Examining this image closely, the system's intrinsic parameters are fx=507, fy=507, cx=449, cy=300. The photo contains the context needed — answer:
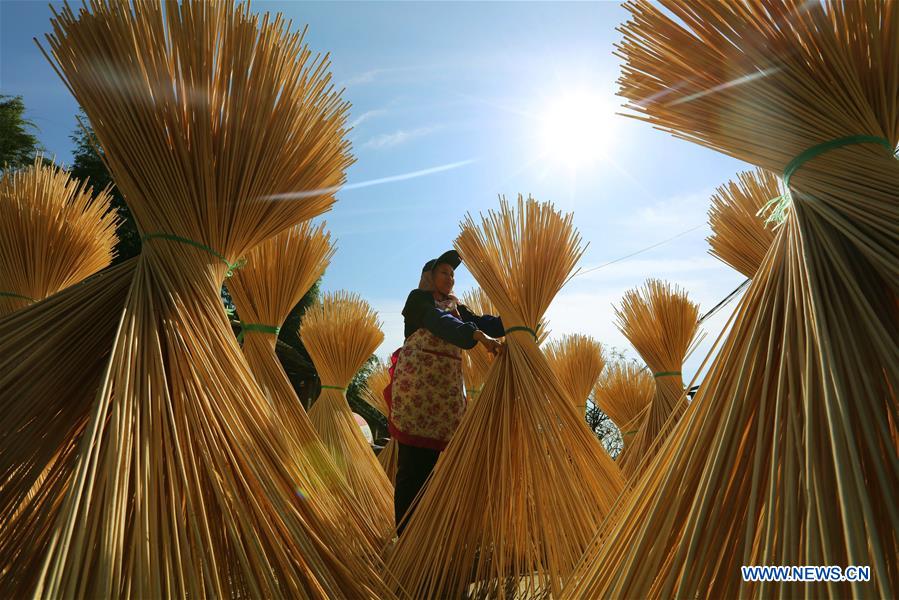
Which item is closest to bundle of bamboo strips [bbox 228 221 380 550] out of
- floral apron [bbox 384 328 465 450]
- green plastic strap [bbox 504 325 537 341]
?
floral apron [bbox 384 328 465 450]

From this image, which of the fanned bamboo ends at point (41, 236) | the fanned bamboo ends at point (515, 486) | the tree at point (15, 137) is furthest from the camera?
the tree at point (15, 137)

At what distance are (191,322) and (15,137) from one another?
32.5 feet

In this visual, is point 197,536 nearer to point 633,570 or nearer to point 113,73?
point 633,570

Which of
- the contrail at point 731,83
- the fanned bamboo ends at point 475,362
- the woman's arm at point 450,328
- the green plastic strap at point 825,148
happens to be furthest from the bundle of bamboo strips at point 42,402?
the fanned bamboo ends at point 475,362

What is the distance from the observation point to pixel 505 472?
4.79ft

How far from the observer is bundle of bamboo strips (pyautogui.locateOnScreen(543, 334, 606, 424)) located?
4.21 metres

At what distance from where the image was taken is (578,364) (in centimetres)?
425

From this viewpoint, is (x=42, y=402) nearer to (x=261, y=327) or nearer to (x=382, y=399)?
(x=261, y=327)

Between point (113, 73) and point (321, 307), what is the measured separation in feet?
9.51

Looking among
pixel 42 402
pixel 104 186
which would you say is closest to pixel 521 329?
pixel 42 402

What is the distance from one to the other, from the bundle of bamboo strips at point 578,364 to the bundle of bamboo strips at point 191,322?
337cm

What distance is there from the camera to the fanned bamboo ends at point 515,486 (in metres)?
1.30

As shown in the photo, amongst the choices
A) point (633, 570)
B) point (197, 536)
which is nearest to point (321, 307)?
point (197, 536)

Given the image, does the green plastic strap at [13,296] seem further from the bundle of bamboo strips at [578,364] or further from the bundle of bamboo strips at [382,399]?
the bundle of bamboo strips at [578,364]
